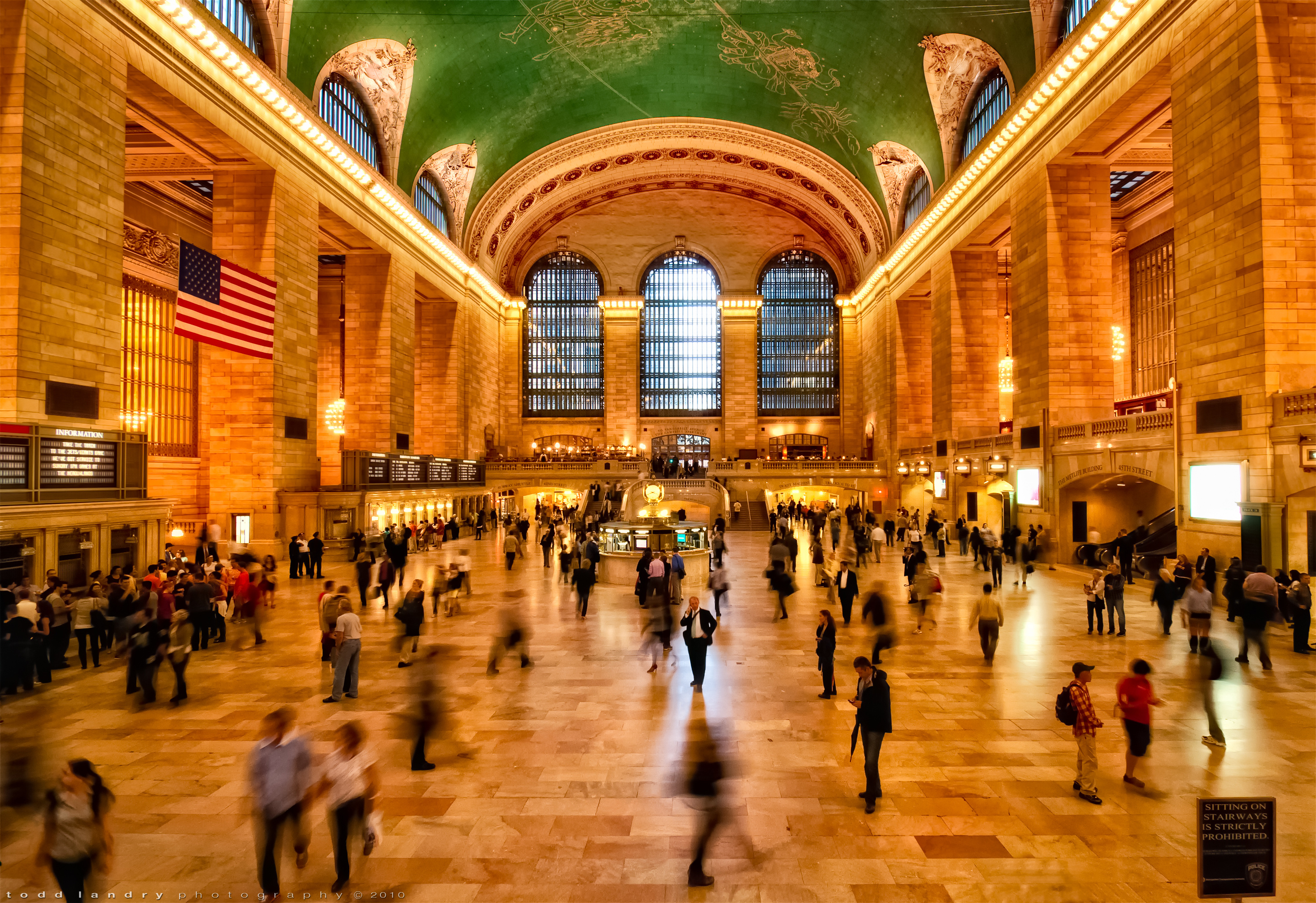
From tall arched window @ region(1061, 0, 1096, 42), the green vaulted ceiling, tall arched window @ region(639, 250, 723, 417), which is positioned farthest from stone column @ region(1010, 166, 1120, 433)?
tall arched window @ region(639, 250, 723, 417)

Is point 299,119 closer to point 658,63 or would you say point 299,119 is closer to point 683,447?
point 658,63

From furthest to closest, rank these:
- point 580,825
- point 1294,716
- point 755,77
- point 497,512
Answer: point 497,512 → point 755,77 → point 1294,716 → point 580,825

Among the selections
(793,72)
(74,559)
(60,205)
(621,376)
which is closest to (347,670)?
(74,559)

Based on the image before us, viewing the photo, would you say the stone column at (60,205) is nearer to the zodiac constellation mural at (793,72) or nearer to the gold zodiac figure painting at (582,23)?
the gold zodiac figure painting at (582,23)

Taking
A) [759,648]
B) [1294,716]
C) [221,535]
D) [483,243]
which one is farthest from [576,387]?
[1294,716]

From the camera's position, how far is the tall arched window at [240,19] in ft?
53.6

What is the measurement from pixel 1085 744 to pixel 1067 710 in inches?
9.3

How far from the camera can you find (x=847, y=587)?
10820 millimetres

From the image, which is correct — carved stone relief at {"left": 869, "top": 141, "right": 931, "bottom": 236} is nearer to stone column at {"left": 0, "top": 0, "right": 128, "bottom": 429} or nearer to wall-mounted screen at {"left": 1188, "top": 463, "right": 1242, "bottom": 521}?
wall-mounted screen at {"left": 1188, "top": 463, "right": 1242, "bottom": 521}

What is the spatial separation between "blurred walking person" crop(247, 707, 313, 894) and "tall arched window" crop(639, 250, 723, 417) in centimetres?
3723

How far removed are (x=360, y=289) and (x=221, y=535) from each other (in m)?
10.9

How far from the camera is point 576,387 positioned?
41344mm

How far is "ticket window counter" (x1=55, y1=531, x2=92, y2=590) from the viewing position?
37.7 ft

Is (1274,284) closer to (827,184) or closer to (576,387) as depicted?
(827,184)
